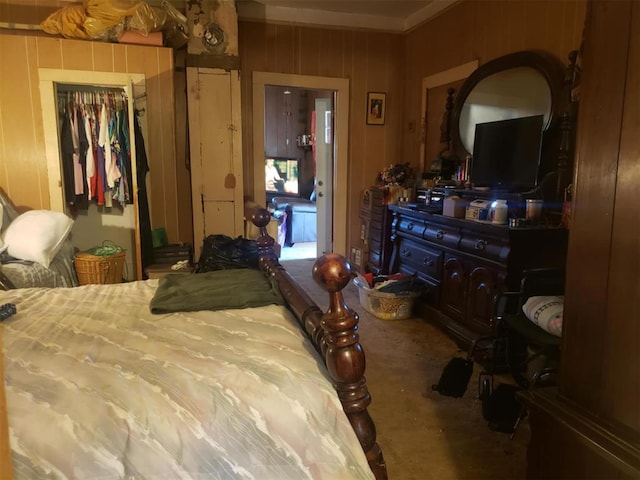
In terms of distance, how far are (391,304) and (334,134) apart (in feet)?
6.91

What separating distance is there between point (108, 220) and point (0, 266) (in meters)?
1.04

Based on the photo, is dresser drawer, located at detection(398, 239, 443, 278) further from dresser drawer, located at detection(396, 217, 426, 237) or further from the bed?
the bed

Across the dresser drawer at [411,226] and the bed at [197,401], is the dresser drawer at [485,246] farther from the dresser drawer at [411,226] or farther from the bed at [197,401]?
the bed at [197,401]

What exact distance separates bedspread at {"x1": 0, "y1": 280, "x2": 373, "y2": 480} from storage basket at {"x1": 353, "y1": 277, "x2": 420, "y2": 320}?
2.12m

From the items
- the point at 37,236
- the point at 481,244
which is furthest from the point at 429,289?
the point at 37,236

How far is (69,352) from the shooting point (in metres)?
1.34

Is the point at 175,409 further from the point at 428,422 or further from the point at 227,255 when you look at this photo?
the point at 227,255

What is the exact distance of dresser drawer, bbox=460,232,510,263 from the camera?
2.59 meters

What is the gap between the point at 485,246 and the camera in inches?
108

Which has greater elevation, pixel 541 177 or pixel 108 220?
pixel 541 177

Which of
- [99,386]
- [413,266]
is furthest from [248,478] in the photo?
[413,266]

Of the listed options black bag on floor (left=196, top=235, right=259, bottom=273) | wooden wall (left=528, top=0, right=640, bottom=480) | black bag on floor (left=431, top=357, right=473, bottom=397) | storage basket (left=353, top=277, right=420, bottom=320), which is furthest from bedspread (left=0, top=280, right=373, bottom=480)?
storage basket (left=353, top=277, right=420, bottom=320)

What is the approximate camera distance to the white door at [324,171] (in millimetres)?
5008

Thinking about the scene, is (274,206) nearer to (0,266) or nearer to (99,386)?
(0,266)
